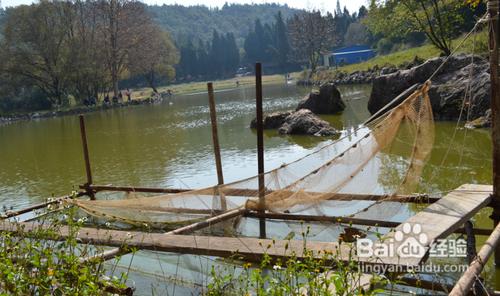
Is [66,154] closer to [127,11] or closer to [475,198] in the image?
[475,198]

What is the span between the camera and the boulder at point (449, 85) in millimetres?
15828

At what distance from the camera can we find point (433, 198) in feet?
21.3

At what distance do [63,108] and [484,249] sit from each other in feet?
154

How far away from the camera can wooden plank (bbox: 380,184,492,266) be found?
405cm

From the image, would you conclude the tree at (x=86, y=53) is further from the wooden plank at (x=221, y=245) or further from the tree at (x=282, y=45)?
the tree at (x=282, y=45)

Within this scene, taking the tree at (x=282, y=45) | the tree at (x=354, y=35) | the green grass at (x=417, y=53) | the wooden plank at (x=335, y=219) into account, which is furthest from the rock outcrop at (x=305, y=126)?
the tree at (x=282, y=45)

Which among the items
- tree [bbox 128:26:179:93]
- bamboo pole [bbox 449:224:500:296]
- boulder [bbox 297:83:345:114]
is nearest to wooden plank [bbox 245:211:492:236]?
bamboo pole [bbox 449:224:500:296]

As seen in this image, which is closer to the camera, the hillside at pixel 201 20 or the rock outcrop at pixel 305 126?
the rock outcrop at pixel 305 126

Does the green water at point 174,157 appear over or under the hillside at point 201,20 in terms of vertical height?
under

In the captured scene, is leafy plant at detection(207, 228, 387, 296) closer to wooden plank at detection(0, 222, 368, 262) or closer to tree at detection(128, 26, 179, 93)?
wooden plank at detection(0, 222, 368, 262)

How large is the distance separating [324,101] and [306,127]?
5931mm

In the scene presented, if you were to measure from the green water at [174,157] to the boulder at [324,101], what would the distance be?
87 centimetres

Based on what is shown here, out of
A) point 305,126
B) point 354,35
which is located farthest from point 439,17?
point 354,35

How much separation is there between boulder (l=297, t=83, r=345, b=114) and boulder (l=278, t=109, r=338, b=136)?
485cm
